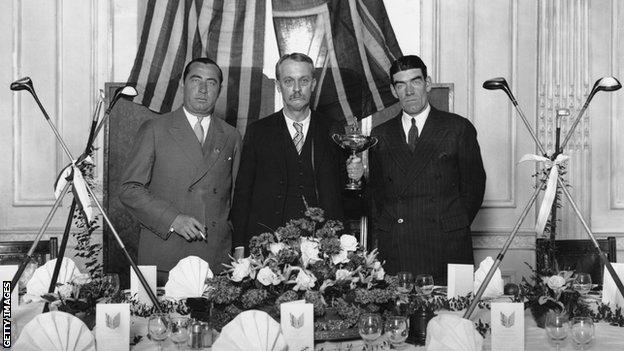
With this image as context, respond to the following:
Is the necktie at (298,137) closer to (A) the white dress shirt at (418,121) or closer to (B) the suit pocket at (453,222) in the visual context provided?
(A) the white dress shirt at (418,121)

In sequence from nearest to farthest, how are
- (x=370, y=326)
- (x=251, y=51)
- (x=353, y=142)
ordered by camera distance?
(x=370, y=326)
(x=353, y=142)
(x=251, y=51)


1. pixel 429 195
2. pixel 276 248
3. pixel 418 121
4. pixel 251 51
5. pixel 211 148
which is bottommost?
pixel 276 248

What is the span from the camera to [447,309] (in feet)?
9.66

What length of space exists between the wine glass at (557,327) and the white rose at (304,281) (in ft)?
2.51

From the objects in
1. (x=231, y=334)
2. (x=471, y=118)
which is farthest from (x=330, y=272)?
(x=471, y=118)

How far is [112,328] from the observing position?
236cm

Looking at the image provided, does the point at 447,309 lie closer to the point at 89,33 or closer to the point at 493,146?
the point at 493,146

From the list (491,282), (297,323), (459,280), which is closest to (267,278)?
(297,323)

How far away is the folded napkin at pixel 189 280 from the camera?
9.59 feet

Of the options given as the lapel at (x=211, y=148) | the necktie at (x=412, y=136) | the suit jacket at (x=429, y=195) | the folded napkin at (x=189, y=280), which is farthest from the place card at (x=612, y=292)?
the lapel at (x=211, y=148)

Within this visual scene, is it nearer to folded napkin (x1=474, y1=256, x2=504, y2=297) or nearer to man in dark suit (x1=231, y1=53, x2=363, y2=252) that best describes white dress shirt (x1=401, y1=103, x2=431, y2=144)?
man in dark suit (x1=231, y1=53, x2=363, y2=252)

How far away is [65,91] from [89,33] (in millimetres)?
447

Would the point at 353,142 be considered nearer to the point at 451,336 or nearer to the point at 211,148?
the point at 211,148

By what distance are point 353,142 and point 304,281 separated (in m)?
1.23
